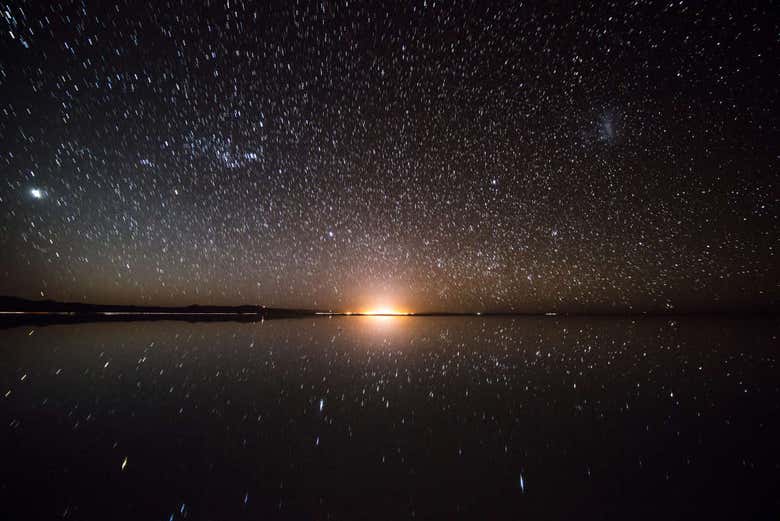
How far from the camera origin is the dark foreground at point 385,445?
6.57ft

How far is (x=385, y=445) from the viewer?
2.85m

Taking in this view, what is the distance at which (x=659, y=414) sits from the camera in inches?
144

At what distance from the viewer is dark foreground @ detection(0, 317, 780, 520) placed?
2004 mm

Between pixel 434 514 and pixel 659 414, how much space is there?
9.53ft

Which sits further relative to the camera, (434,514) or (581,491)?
(581,491)

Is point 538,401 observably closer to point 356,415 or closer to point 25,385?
point 356,415

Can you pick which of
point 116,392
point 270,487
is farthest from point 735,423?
point 116,392

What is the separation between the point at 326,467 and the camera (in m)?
2.46

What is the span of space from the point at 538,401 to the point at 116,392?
468cm

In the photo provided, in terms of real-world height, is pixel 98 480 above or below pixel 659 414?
below

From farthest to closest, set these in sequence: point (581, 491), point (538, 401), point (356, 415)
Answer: point (538, 401)
point (356, 415)
point (581, 491)

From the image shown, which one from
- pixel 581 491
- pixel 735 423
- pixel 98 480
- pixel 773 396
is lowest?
pixel 98 480

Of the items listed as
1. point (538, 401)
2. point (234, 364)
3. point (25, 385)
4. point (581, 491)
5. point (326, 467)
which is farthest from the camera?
point (234, 364)

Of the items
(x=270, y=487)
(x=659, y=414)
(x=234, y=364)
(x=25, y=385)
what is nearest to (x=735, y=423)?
(x=659, y=414)
